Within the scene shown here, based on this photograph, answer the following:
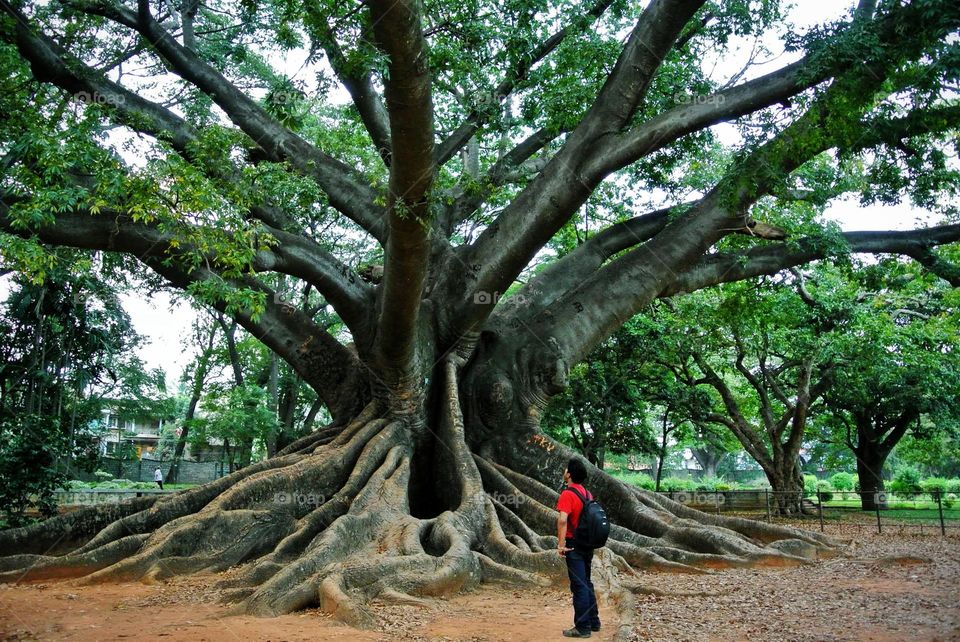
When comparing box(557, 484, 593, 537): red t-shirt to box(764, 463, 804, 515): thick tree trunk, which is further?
box(764, 463, 804, 515): thick tree trunk

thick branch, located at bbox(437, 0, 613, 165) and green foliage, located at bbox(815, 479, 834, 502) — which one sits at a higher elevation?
thick branch, located at bbox(437, 0, 613, 165)

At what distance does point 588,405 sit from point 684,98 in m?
10.4

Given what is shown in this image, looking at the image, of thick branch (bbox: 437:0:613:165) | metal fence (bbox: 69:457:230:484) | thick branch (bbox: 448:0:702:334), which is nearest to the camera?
thick branch (bbox: 448:0:702:334)

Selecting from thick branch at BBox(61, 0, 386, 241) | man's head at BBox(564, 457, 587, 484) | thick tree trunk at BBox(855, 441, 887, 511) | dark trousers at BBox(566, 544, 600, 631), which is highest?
thick branch at BBox(61, 0, 386, 241)

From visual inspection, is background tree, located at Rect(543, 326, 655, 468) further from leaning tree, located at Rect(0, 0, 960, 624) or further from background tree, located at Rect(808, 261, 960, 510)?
leaning tree, located at Rect(0, 0, 960, 624)

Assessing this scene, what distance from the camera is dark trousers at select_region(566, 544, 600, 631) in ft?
16.1

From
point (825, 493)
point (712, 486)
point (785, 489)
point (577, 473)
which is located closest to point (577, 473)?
point (577, 473)

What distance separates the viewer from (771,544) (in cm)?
838

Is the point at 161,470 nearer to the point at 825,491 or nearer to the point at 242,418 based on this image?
the point at 242,418

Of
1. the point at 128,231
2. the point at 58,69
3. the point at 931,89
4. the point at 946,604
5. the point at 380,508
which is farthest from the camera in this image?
the point at 58,69

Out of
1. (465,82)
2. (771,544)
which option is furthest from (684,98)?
(771,544)

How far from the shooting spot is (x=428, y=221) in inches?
270

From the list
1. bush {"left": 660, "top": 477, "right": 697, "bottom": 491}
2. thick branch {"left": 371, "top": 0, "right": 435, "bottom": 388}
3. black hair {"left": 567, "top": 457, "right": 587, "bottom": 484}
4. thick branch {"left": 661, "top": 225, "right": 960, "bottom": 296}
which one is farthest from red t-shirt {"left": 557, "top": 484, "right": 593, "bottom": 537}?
bush {"left": 660, "top": 477, "right": 697, "bottom": 491}

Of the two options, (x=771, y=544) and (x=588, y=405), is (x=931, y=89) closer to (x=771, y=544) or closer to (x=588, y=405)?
(x=771, y=544)
